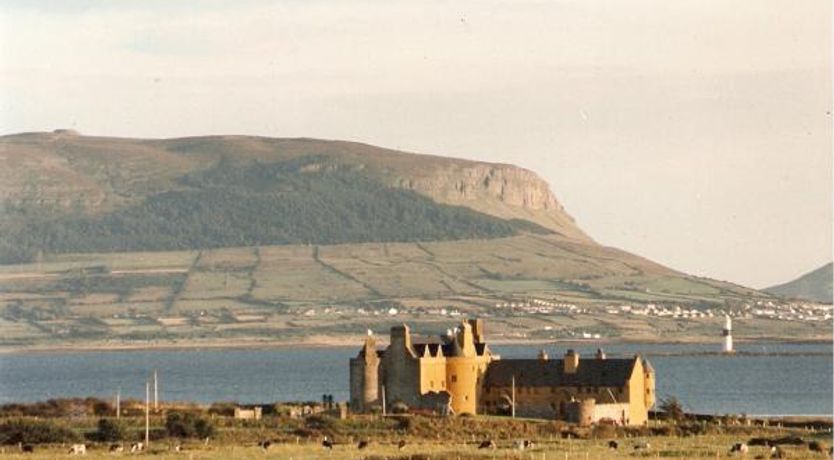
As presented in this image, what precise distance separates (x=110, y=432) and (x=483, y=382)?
2612 cm

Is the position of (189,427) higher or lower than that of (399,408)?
lower

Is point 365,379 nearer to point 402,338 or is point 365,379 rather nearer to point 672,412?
point 402,338

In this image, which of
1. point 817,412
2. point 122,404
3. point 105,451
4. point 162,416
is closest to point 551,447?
point 105,451

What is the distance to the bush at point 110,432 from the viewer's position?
268ft

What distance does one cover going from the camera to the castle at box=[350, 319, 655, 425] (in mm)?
100500

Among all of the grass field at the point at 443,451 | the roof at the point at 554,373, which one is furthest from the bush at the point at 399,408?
the grass field at the point at 443,451

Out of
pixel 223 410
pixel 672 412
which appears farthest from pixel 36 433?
pixel 672 412

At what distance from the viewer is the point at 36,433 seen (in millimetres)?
80875

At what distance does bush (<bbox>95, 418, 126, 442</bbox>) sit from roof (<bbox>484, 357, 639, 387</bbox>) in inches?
984

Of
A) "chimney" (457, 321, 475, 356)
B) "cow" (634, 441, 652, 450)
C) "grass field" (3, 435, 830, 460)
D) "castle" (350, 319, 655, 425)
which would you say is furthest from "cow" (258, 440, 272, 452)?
"chimney" (457, 321, 475, 356)

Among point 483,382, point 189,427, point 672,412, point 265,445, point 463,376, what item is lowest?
point 265,445

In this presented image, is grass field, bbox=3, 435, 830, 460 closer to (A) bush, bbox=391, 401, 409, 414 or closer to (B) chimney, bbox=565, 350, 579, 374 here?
(A) bush, bbox=391, 401, 409, 414

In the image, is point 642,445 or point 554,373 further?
point 554,373

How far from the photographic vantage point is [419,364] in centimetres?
10075
